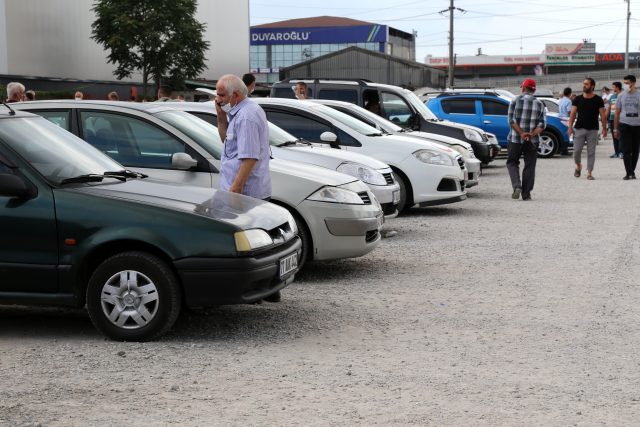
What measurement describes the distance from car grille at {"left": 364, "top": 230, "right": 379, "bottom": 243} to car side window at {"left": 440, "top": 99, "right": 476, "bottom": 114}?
17.0 meters

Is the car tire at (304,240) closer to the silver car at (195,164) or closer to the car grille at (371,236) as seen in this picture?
the silver car at (195,164)

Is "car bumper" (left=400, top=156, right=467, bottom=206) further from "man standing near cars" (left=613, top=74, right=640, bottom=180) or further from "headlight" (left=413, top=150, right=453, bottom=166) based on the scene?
"man standing near cars" (left=613, top=74, right=640, bottom=180)

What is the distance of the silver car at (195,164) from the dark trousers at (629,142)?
1173 centimetres

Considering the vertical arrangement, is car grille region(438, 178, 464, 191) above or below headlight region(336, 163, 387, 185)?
below

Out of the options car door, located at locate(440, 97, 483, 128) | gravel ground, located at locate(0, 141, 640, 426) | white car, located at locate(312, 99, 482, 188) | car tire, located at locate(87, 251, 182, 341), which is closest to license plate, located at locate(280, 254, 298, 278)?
gravel ground, located at locate(0, 141, 640, 426)

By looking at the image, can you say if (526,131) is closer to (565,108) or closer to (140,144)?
(140,144)

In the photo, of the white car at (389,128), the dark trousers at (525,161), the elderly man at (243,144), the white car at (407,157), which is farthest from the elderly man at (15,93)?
the dark trousers at (525,161)

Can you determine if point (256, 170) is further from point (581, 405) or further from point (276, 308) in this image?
point (581, 405)

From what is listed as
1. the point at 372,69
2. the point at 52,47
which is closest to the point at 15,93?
the point at 52,47

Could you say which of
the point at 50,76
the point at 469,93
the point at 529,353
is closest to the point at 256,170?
the point at 529,353

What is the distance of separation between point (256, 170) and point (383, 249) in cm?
332

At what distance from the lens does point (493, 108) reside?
2553 centimetres

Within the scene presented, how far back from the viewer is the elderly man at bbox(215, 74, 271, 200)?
7648 millimetres

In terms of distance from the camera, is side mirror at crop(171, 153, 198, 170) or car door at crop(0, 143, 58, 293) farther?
side mirror at crop(171, 153, 198, 170)
